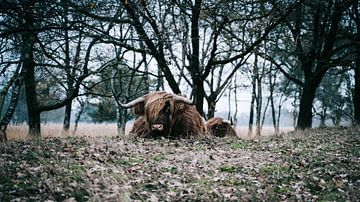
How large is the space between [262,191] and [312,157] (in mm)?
2904

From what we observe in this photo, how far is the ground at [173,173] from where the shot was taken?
538 cm

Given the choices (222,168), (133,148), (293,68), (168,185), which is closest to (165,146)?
(133,148)

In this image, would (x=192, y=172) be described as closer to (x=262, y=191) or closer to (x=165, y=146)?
(x=262, y=191)

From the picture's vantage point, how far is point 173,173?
6.89 metres

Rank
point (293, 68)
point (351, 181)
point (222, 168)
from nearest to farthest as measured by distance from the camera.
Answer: point (351, 181)
point (222, 168)
point (293, 68)

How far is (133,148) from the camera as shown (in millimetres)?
9438

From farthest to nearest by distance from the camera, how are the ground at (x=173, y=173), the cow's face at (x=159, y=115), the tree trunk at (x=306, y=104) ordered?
1. the tree trunk at (x=306, y=104)
2. the cow's face at (x=159, y=115)
3. the ground at (x=173, y=173)

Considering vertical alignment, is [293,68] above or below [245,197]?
above

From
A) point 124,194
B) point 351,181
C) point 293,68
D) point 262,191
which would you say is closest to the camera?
point 124,194

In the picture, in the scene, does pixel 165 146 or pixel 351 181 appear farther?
pixel 165 146

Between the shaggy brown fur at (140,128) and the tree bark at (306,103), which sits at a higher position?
the tree bark at (306,103)

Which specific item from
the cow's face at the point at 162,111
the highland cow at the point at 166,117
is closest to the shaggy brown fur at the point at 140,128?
the highland cow at the point at 166,117

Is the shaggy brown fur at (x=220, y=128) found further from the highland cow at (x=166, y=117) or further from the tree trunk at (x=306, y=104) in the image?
the tree trunk at (x=306, y=104)

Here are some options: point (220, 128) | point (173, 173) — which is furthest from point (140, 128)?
point (173, 173)
